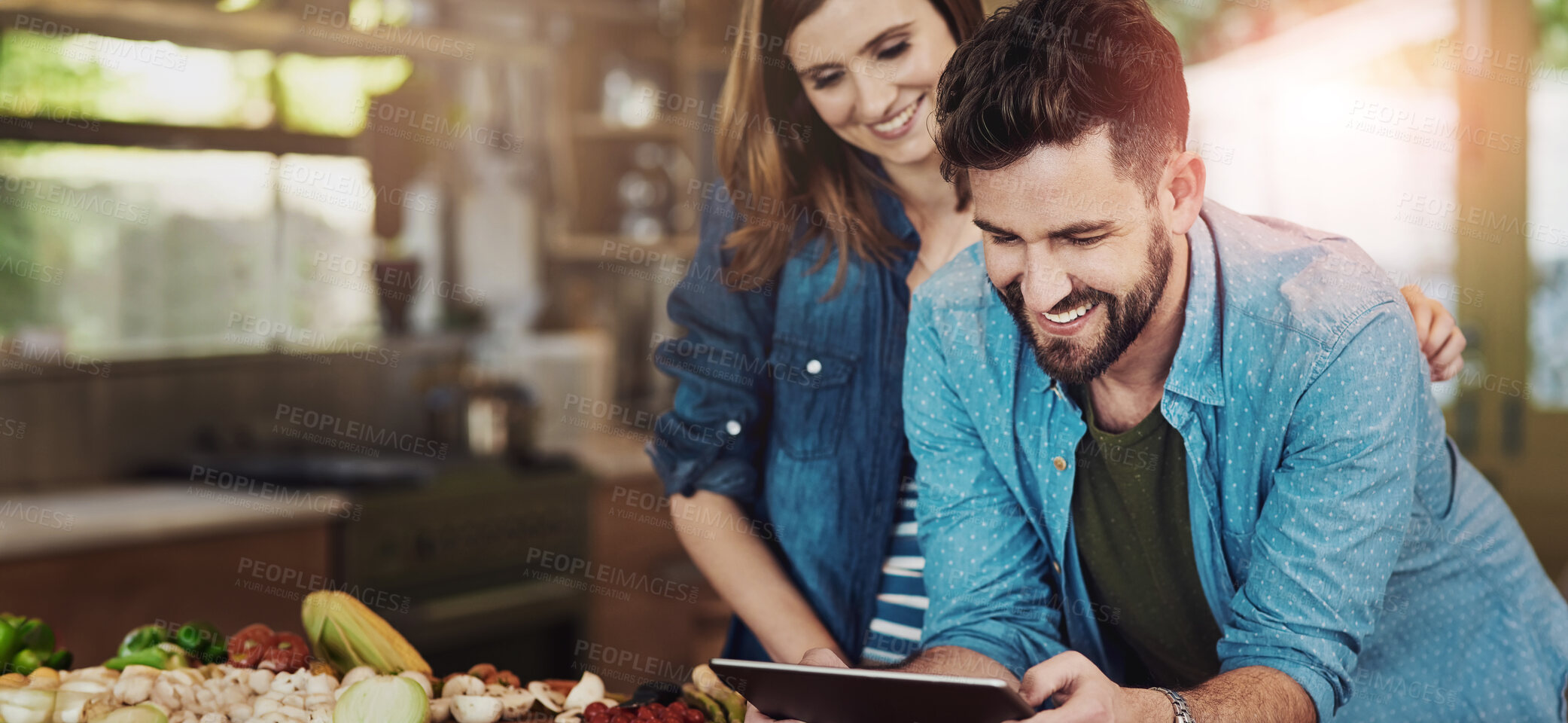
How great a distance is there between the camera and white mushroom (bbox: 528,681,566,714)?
58.6 inches

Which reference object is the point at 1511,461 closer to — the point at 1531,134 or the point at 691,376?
the point at 1531,134

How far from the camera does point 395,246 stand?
388 centimetres

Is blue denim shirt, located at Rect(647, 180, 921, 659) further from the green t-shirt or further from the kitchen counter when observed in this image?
the kitchen counter

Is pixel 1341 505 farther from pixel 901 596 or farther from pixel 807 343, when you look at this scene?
pixel 807 343

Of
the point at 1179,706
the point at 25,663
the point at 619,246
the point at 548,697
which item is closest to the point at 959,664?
Result: the point at 1179,706

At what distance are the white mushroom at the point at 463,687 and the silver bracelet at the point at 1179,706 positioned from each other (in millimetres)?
807

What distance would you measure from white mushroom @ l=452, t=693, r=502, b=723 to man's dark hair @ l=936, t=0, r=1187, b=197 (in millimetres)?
853

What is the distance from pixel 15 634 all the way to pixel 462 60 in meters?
2.72

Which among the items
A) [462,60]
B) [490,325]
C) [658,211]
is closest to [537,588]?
[490,325]

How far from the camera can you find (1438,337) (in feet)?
4.51

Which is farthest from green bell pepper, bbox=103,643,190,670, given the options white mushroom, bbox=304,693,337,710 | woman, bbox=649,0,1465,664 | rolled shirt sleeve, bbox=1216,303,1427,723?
rolled shirt sleeve, bbox=1216,303,1427,723

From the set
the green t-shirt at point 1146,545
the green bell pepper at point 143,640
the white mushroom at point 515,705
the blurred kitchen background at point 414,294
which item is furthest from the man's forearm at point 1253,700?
the green bell pepper at point 143,640

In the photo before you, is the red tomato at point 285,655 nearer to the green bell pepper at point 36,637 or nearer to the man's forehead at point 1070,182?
the green bell pepper at point 36,637

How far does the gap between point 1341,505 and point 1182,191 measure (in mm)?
384
